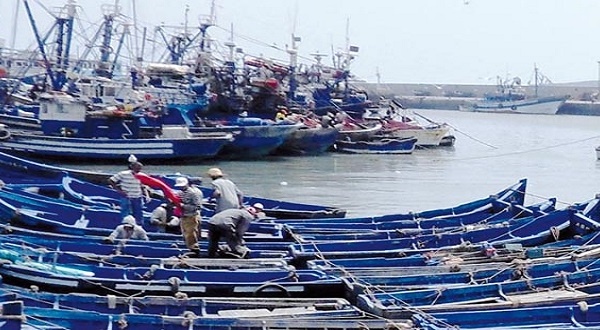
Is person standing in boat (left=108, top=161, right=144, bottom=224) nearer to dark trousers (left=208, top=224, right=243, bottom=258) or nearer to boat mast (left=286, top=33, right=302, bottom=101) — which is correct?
dark trousers (left=208, top=224, right=243, bottom=258)

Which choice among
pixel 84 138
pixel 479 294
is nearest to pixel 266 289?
pixel 479 294

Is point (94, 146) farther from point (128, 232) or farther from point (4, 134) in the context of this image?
point (128, 232)

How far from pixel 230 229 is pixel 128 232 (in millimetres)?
1978

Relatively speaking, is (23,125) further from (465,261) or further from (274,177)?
(465,261)

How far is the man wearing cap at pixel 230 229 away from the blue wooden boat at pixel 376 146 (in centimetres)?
3214

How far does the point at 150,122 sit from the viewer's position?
114ft

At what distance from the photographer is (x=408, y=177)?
34375mm

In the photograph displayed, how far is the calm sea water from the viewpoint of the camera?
89.7 ft

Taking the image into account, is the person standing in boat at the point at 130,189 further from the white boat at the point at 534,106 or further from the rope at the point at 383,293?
the white boat at the point at 534,106

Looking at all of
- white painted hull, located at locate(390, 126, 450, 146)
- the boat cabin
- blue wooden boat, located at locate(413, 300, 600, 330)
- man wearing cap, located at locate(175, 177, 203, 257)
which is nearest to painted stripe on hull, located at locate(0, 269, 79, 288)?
man wearing cap, located at locate(175, 177, 203, 257)

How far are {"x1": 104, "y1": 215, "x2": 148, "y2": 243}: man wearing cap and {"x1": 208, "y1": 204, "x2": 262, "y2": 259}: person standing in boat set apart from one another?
155 centimetres

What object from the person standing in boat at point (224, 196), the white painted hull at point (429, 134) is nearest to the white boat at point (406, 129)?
the white painted hull at point (429, 134)

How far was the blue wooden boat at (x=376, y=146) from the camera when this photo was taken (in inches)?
1720

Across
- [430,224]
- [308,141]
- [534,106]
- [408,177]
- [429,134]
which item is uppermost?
[430,224]
